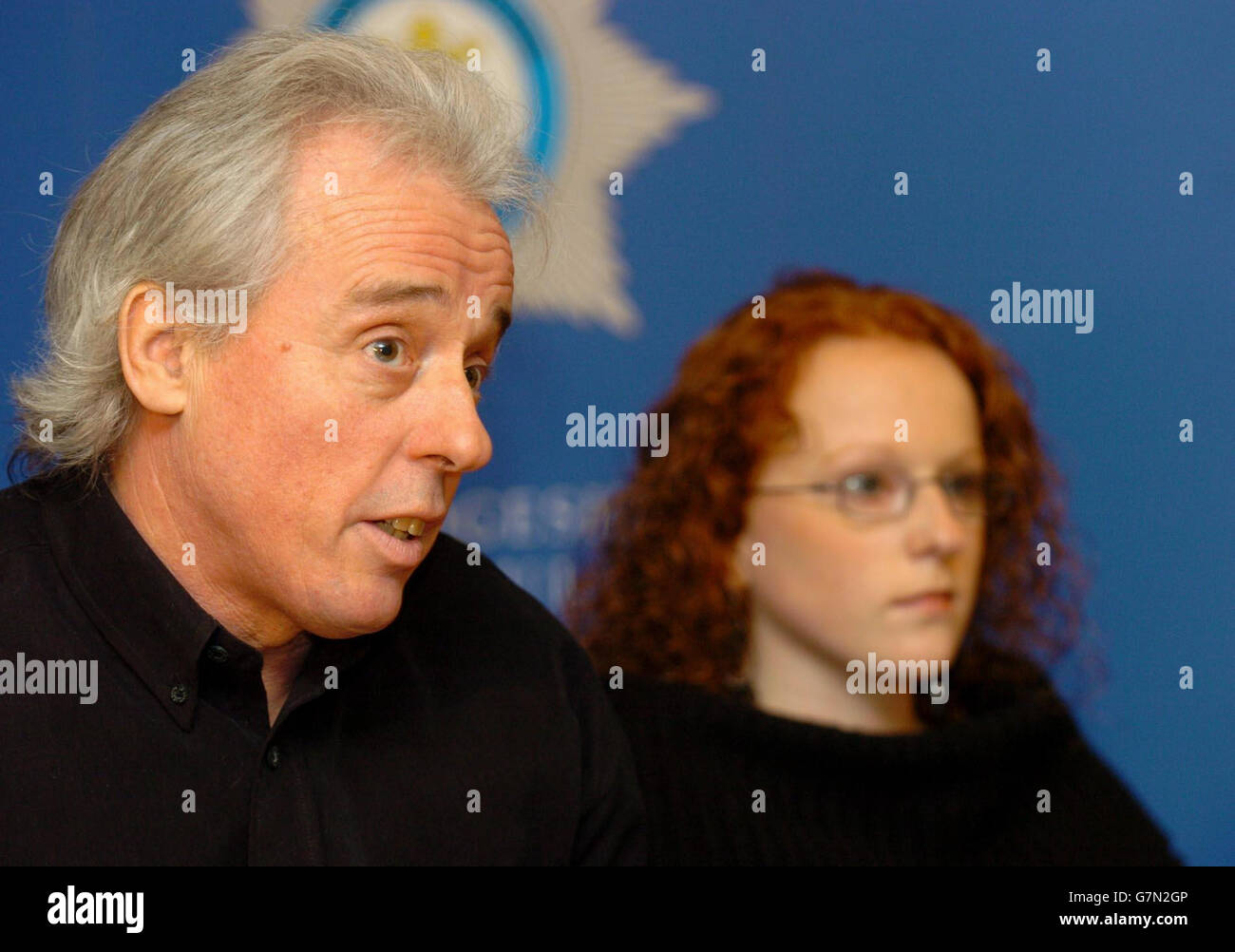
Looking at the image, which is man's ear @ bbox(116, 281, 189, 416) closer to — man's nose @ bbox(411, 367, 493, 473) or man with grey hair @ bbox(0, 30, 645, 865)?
man with grey hair @ bbox(0, 30, 645, 865)

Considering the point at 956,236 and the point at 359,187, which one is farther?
the point at 956,236

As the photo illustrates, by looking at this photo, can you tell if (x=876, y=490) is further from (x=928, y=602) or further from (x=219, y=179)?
(x=219, y=179)

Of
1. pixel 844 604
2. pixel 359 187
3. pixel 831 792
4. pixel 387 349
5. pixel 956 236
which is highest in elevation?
pixel 956 236

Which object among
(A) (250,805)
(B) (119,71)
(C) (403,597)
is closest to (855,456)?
(C) (403,597)

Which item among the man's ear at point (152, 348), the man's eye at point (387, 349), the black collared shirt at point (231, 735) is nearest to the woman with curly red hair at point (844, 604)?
the black collared shirt at point (231, 735)

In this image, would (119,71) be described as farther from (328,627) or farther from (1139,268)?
(1139,268)

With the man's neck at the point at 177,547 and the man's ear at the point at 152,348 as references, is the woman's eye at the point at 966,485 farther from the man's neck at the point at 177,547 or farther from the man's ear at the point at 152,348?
the man's ear at the point at 152,348

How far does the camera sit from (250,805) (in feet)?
4.79

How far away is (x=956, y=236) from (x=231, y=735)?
1400mm

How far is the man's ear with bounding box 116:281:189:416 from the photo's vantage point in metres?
1.50

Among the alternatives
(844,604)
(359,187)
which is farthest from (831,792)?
(359,187)

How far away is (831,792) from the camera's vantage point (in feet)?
6.83

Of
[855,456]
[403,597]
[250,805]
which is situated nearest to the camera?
[250,805]

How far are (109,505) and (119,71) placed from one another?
2.86 feet
